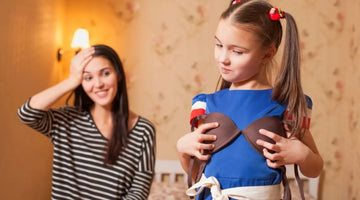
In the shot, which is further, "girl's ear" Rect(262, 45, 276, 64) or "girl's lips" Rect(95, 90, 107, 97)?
"girl's lips" Rect(95, 90, 107, 97)

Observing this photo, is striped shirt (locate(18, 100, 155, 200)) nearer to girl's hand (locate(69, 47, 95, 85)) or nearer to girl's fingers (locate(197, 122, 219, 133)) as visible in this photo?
girl's hand (locate(69, 47, 95, 85))

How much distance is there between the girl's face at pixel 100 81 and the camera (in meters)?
1.58

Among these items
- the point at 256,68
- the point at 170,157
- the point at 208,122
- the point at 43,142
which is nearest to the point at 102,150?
the point at 208,122

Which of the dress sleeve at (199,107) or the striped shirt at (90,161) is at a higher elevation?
the dress sleeve at (199,107)

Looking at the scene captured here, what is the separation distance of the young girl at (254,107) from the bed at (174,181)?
1964mm

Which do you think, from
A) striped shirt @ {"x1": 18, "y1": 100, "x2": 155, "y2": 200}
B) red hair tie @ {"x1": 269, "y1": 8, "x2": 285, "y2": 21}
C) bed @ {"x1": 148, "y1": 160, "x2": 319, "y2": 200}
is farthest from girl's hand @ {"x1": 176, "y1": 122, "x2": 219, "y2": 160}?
bed @ {"x1": 148, "y1": 160, "x2": 319, "y2": 200}

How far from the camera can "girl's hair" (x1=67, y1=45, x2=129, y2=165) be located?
1593mm

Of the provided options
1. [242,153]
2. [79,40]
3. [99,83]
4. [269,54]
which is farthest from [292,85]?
[79,40]

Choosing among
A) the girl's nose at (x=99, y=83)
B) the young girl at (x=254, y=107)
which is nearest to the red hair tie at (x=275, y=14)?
the young girl at (x=254, y=107)

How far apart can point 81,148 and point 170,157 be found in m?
1.73

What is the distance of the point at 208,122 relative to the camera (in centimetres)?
98

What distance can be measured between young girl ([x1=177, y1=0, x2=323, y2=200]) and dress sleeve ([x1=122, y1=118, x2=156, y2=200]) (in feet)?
2.20

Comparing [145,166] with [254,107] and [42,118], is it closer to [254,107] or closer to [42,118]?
[42,118]

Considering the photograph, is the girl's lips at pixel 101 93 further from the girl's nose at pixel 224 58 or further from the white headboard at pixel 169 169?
the white headboard at pixel 169 169
